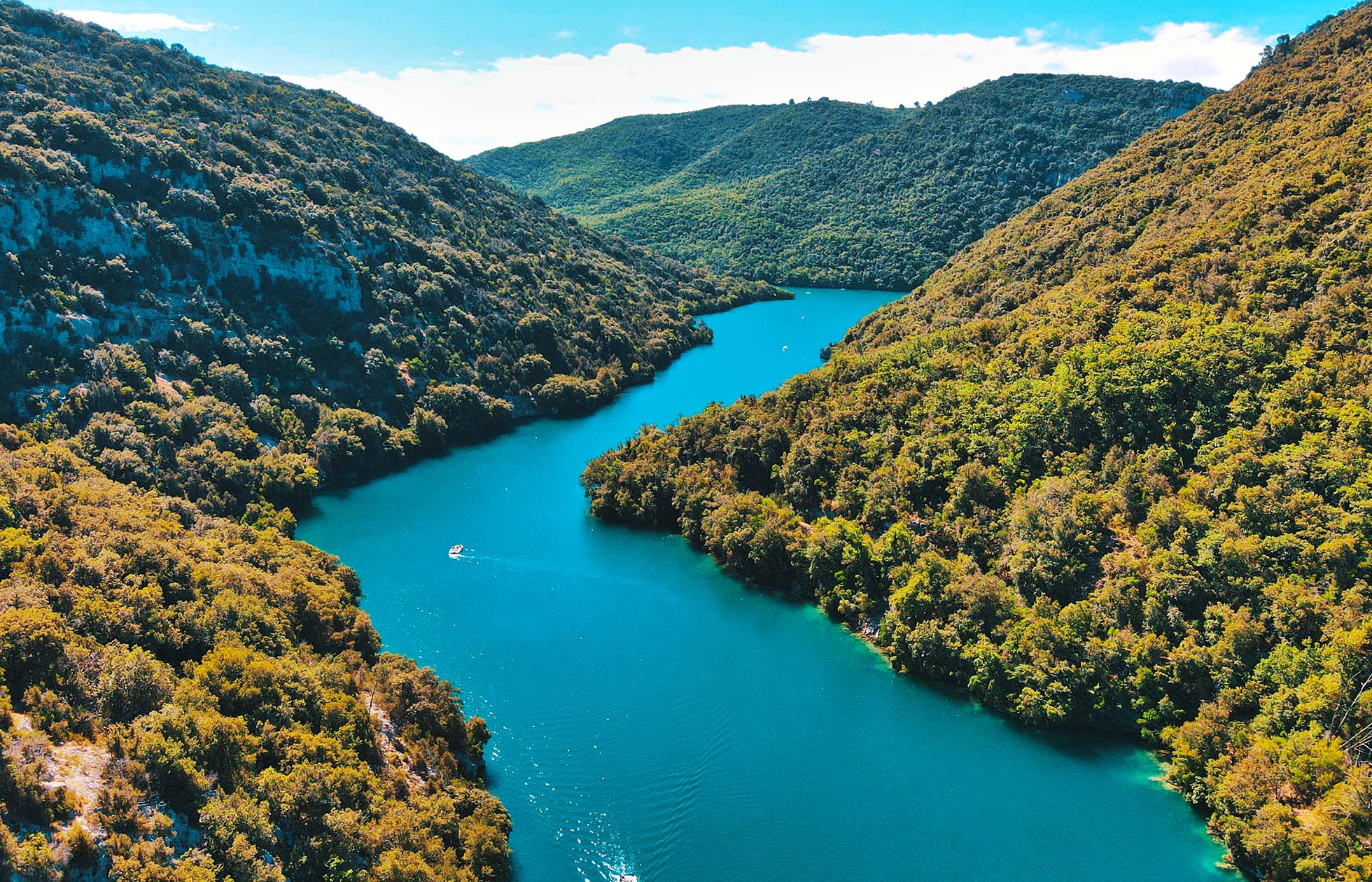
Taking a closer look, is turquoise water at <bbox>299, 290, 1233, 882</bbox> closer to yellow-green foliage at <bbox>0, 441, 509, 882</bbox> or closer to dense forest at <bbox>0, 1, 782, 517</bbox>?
yellow-green foliage at <bbox>0, 441, 509, 882</bbox>

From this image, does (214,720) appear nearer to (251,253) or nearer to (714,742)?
(714,742)

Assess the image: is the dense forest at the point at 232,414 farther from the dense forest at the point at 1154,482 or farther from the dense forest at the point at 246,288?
the dense forest at the point at 1154,482

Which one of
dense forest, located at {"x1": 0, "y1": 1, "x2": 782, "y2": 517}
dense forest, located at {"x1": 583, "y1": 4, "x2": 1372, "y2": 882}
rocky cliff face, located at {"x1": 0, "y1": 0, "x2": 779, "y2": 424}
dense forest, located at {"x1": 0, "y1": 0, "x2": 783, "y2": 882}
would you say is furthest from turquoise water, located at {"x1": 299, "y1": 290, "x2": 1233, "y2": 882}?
rocky cliff face, located at {"x1": 0, "y1": 0, "x2": 779, "y2": 424}

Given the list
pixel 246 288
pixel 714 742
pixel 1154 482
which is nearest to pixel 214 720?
pixel 714 742

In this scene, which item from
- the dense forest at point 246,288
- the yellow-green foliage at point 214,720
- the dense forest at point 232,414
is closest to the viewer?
the yellow-green foliage at point 214,720

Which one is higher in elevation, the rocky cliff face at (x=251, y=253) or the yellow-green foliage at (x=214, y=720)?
the rocky cliff face at (x=251, y=253)

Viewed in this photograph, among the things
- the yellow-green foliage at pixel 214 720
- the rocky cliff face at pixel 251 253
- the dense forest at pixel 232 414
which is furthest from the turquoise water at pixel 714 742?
the rocky cliff face at pixel 251 253

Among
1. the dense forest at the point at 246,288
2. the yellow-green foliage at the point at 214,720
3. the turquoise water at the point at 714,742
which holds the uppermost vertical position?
the dense forest at the point at 246,288
